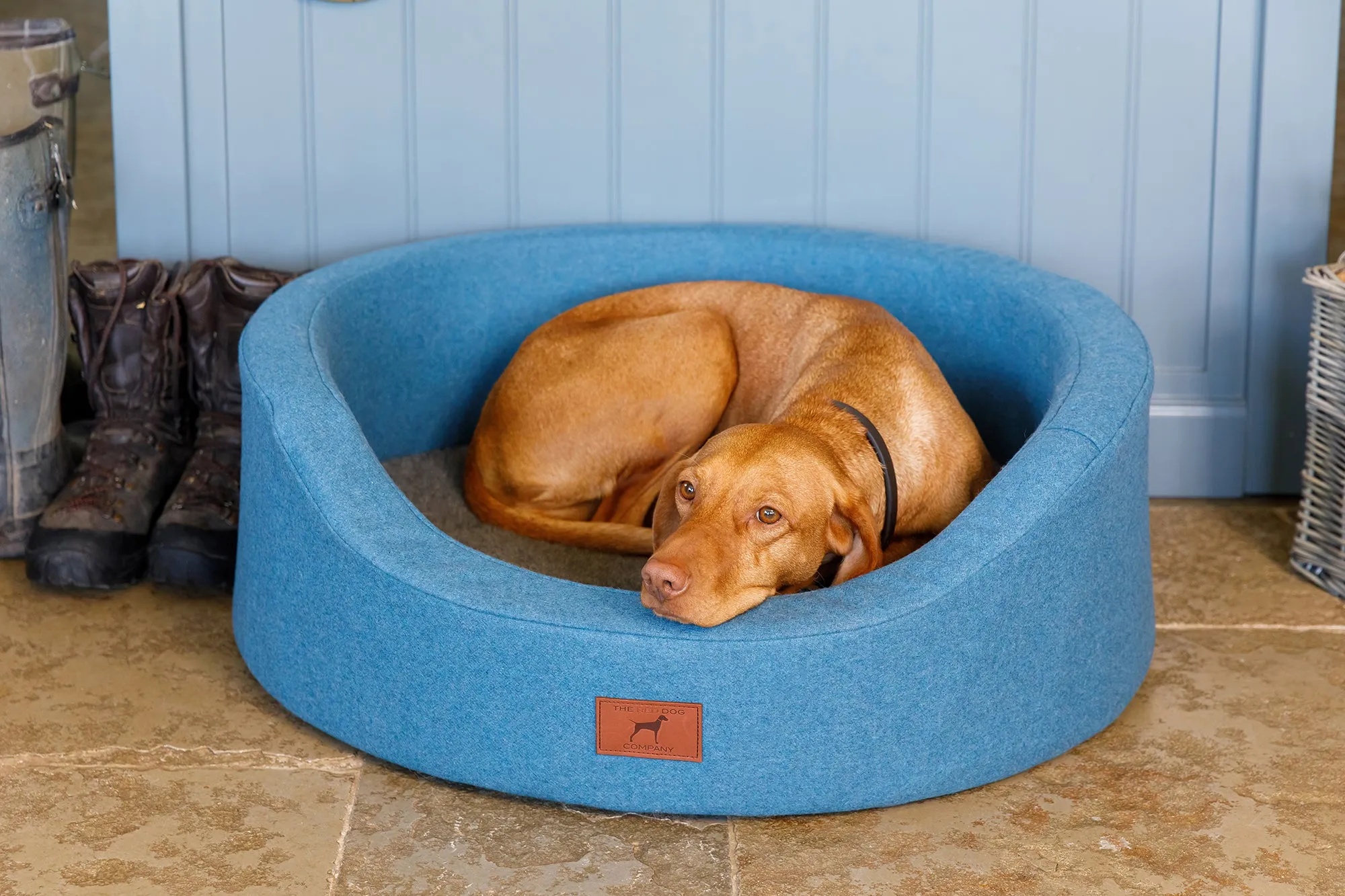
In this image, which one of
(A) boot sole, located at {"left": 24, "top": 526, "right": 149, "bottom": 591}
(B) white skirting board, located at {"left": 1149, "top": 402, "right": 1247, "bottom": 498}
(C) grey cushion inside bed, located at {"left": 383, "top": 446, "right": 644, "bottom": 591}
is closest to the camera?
(C) grey cushion inside bed, located at {"left": 383, "top": 446, "right": 644, "bottom": 591}

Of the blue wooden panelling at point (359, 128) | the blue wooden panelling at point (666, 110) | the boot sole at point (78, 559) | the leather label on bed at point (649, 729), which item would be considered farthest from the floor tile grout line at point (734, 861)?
the blue wooden panelling at point (359, 128)

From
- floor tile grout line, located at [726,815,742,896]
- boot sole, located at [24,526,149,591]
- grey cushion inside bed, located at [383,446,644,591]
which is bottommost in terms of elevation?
floor tile grout line, located at [726,815,742,896]

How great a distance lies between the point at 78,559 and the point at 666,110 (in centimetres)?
160

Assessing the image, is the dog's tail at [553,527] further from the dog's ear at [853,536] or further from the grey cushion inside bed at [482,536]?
the dog's ear at [853,536]

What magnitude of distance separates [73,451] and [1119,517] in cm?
231

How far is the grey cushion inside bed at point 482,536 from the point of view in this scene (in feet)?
8.34

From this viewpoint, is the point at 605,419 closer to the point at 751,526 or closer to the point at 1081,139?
the point at 751,526

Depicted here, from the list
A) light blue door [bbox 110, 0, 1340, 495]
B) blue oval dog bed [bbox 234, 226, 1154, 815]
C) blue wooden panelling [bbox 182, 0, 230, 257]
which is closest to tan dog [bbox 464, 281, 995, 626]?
blue oval dog bed [bbox 234, 226, 1154, 815]

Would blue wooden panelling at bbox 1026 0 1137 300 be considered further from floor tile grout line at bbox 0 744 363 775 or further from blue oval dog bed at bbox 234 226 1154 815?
floor tile grout line at bbox 0 744 363 775

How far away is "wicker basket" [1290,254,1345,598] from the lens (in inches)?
107

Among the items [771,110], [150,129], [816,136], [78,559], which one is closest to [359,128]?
[150,129]

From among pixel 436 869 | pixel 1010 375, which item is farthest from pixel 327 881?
pixel 1010 375

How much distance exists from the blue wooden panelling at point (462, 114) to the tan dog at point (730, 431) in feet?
1.66

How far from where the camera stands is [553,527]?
104 inches
